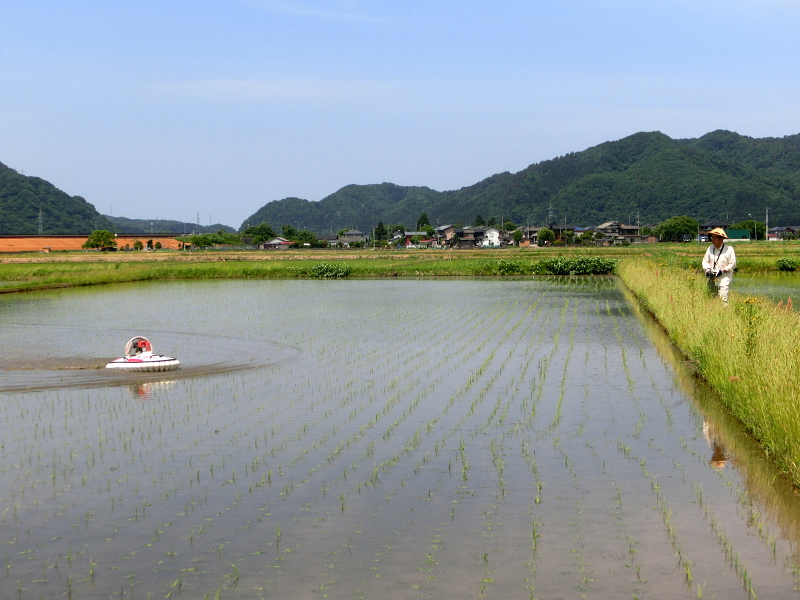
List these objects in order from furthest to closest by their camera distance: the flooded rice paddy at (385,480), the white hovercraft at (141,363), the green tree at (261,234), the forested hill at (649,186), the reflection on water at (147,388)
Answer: the forested hill at (649,186), the green tree at (261,234), the white hovercraft at (141,363), the reflection on water at (147,388), the flooded rice paddy at (385,480)

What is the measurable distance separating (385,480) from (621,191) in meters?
156

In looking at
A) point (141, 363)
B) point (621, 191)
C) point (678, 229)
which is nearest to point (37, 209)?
point (678, 229)

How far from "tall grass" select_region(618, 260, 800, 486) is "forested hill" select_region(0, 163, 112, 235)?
12909 cm

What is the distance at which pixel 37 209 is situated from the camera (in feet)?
440

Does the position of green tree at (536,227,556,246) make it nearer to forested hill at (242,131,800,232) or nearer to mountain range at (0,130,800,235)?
mountain range at (0,130,800,235)

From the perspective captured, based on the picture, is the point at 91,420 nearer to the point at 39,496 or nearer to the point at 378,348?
the point at 39,496

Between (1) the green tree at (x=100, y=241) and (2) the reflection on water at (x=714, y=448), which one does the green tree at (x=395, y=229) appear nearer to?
(1) the green tree at (x=100, y=241)

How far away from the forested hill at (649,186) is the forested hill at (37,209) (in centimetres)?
7336

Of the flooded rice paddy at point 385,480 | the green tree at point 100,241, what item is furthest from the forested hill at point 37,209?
the flooded rice paddy at point 385,480

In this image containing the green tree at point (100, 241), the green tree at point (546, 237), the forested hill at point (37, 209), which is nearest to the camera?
the green tree at point (100, 241)

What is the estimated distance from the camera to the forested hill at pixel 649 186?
5458 inches

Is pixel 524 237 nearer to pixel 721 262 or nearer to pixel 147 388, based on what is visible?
pixel 721 262

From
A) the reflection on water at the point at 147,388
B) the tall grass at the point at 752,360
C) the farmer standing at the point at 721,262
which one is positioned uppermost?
the farmer standing at the point at 721,262

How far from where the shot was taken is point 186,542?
4.68 m
